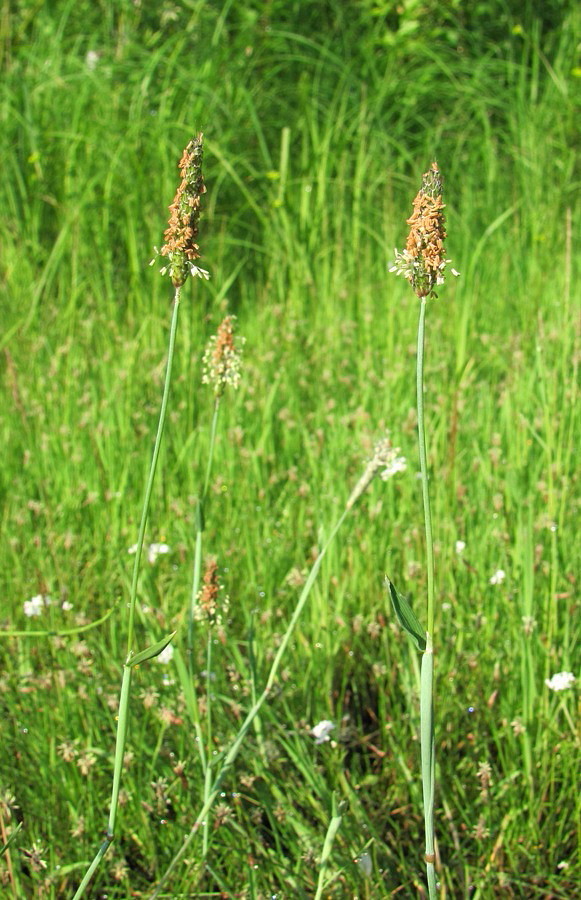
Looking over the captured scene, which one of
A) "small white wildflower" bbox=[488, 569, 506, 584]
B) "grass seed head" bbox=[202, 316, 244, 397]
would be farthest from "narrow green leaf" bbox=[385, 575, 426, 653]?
"small white wildflower" bbox=[488, 569, 506, 584]

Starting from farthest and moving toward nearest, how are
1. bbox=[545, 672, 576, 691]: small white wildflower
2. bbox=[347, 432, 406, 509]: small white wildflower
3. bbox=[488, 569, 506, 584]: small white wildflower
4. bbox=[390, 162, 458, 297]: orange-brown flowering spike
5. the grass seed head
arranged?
bbox=[488, 569, 506, 584]: small white wildflower < bbox=[545, 672, 576, 691]: small white wildflower < the grass seed head < bbox=[347, 432, 406, 509]: small white wildflower < bbox=[390, 162, 458, 297]: orange-brown flowering spike

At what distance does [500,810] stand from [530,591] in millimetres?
329

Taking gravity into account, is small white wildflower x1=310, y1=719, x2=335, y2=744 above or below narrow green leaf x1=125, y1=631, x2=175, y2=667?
below

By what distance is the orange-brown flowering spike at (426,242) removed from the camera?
0.83 meters

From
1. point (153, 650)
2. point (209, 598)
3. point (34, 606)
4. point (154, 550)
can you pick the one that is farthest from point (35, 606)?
point (153, 650)

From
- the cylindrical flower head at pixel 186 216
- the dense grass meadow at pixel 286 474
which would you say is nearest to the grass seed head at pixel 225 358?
the dense grass meadow at pixel 286 474

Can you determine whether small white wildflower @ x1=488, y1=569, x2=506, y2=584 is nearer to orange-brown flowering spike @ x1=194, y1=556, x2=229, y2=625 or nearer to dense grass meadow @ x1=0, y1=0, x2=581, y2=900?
dense grass meadow @ x1=0, y1=0, x2=581, y2=900

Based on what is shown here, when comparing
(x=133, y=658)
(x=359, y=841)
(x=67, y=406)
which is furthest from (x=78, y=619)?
(x=67, y=406)

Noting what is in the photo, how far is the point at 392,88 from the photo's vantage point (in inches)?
153

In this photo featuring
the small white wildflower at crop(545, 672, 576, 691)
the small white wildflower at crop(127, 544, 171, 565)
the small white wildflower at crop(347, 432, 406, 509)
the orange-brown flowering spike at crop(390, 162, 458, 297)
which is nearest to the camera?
the orange-brown flowering spike at crop(390, 162, 458, 297)

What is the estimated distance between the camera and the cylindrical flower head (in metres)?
0.88

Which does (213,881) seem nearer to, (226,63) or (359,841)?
(359,841)

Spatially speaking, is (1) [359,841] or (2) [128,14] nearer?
(1) [359,841]

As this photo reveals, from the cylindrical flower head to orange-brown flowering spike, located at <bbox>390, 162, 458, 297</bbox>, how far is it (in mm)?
193
